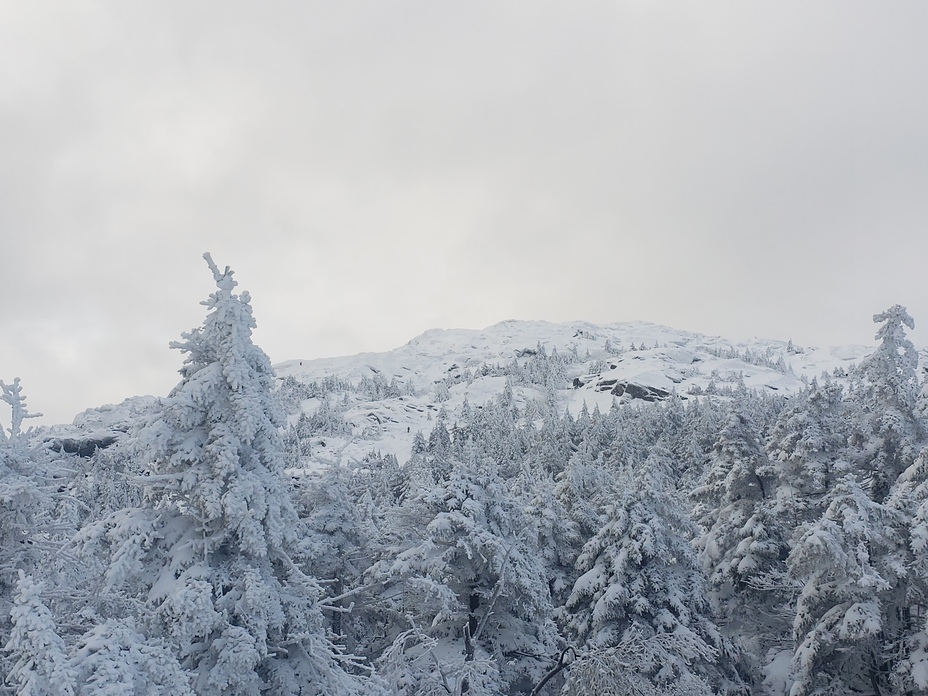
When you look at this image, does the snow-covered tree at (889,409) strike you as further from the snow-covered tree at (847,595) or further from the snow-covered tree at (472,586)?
the snow-covered tree at (472,586)

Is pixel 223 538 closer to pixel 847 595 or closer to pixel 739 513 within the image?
pixel 847 595

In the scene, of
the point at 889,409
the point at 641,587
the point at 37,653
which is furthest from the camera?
the point at 889,409

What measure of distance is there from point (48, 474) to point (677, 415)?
122m

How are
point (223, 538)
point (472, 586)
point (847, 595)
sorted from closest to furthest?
point (223, 538) < point (847, 595) < point (472, 586)

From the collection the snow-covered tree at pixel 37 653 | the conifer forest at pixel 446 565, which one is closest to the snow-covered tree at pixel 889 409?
the conifer forest at pixel 446 565

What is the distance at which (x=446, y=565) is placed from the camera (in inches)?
694

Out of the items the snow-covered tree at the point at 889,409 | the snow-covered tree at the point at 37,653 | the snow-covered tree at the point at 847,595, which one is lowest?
the snow-covered tree at the point at 847,595

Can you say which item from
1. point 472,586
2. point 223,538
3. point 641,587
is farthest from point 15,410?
point 641,587

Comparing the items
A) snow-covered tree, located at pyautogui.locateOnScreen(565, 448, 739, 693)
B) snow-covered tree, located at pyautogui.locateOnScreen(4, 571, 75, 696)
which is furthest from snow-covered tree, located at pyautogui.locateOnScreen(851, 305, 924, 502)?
snow-covered tree, located at pyautogui.locateOnScreen(4, 571, 75, 696)

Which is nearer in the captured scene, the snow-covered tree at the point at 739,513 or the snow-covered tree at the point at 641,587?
the snow-covered tree at the point at 641,587

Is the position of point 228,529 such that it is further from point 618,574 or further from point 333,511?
point 618,574

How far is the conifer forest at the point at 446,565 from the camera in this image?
11500 millimetres

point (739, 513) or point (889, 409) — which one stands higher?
point (889, 409)

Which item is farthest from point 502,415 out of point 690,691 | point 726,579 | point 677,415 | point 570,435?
point 690,691
